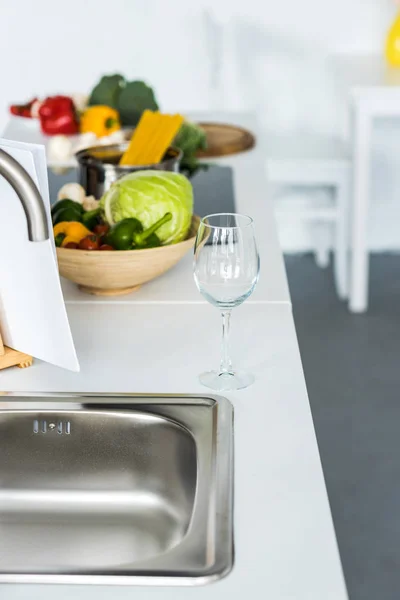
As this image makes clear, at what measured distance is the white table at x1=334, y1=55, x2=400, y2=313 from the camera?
3.07 meters

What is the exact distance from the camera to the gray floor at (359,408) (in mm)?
2002

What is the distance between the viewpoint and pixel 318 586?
721mm

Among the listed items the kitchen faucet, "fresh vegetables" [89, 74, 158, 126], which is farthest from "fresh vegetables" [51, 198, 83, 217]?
"fresh vegetables" [89, 74, 158, 126]

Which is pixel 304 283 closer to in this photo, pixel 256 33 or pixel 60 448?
pixel 256 33

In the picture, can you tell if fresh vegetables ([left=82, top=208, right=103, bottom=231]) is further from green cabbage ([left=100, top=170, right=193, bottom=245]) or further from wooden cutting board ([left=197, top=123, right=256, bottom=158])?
A: wooden cutting board ([left=197, top=123, right=256, bottom=158])

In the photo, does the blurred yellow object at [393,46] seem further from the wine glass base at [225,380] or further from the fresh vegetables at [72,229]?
the wine glass base at [225,380]

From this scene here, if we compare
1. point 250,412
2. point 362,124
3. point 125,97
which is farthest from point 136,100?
point 250,412

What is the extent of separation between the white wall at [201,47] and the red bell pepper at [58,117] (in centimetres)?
124

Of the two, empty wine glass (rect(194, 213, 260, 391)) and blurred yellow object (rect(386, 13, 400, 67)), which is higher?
empty wine glass (rect(194, 213, 260, 391))

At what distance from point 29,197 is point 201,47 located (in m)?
2.96

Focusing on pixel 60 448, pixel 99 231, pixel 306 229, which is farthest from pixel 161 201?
pixel 306 229

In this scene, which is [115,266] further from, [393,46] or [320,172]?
[393,46]

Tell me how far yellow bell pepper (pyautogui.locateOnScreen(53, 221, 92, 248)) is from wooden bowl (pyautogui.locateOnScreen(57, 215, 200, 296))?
0.06 metres

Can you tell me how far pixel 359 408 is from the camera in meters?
2.65
